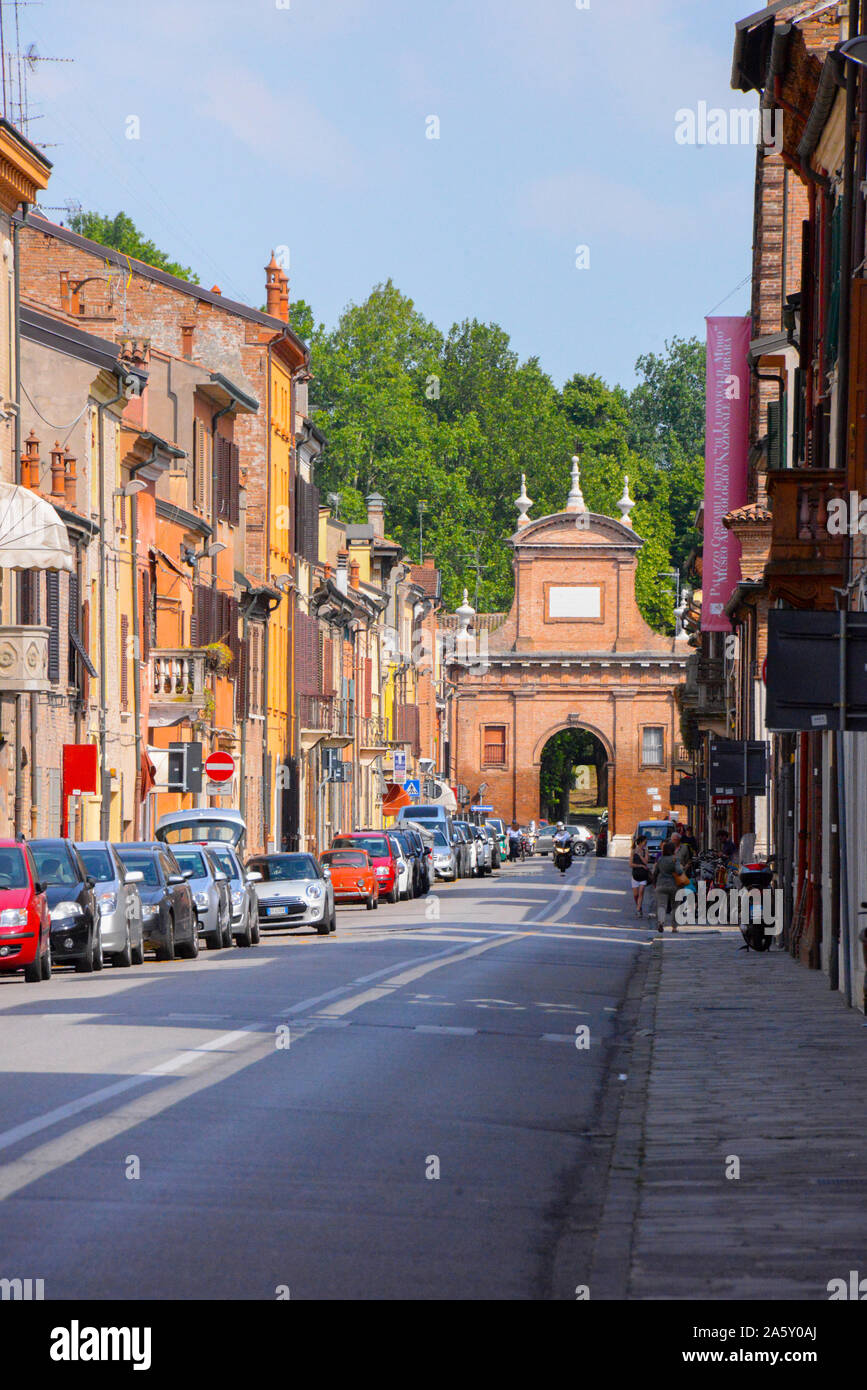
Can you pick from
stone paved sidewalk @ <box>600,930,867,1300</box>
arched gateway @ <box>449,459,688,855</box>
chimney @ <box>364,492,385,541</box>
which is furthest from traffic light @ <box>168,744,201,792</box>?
arched gateway @ <box>449,459,688,855</box>

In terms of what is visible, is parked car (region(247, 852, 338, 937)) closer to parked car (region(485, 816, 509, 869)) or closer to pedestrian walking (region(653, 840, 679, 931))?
pedestrian walking (region(653, 840, 679, 931))

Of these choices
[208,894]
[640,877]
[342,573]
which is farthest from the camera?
[342,573]

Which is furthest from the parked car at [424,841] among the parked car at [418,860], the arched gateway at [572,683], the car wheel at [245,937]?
the arched gateway at [572,683]

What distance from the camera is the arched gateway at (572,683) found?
109375 millimetres

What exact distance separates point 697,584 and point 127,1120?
10496 centimetres

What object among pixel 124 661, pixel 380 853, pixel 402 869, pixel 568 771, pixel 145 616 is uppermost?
pixel 145 616

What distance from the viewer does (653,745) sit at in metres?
111

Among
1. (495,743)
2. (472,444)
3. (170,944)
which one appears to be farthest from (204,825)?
(472,444)

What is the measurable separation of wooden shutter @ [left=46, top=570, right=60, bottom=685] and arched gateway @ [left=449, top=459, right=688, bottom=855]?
2633 inches

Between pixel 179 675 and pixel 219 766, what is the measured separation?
16.7 ft

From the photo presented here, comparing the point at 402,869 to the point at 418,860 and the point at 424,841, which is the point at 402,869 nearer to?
the point at 418,860

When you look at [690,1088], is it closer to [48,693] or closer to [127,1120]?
[127,1120]

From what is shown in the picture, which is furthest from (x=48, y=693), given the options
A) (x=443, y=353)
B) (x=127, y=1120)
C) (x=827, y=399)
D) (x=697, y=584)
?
(x=443, y=353)
